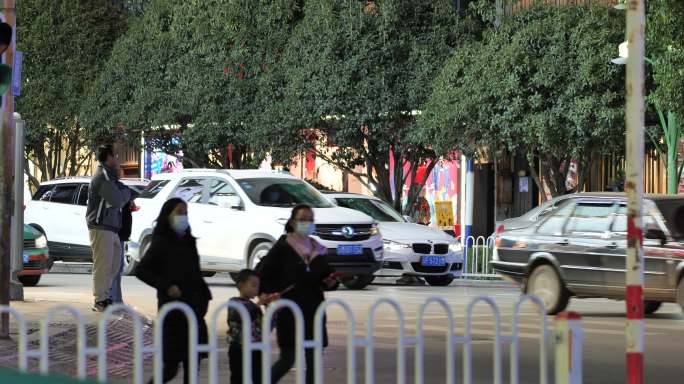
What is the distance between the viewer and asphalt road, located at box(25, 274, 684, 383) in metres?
13.7

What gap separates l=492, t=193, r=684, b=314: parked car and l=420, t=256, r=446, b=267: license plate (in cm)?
544

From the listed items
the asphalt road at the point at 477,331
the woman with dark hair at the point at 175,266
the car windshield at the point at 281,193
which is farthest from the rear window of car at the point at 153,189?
the woman with dark hair at the point at 175,266

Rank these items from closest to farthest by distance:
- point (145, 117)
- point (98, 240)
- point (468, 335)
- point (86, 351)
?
point (86, 351) → point (468, 335) → point (98, 240) → point (145, 117)

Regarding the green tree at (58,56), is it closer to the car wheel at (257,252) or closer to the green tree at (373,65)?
the green tree at (373,65)

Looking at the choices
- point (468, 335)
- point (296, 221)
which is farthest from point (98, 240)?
point (468, 335)

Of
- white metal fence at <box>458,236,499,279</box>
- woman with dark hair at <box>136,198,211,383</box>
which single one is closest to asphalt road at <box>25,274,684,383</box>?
woman with dark hair at <box>136,198,211,383</box>

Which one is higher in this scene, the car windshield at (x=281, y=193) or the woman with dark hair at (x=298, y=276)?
the car windshield at (x=281, y=193)

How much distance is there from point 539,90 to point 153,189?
9.75 metres

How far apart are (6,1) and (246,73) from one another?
979 inches

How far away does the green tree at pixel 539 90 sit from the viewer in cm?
3156

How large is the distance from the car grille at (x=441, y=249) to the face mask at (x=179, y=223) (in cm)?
1598

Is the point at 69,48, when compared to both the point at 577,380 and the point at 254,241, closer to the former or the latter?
the point at 254,241

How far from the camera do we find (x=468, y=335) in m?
9.05

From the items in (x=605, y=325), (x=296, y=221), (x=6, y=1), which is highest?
(x=6, y=1)
